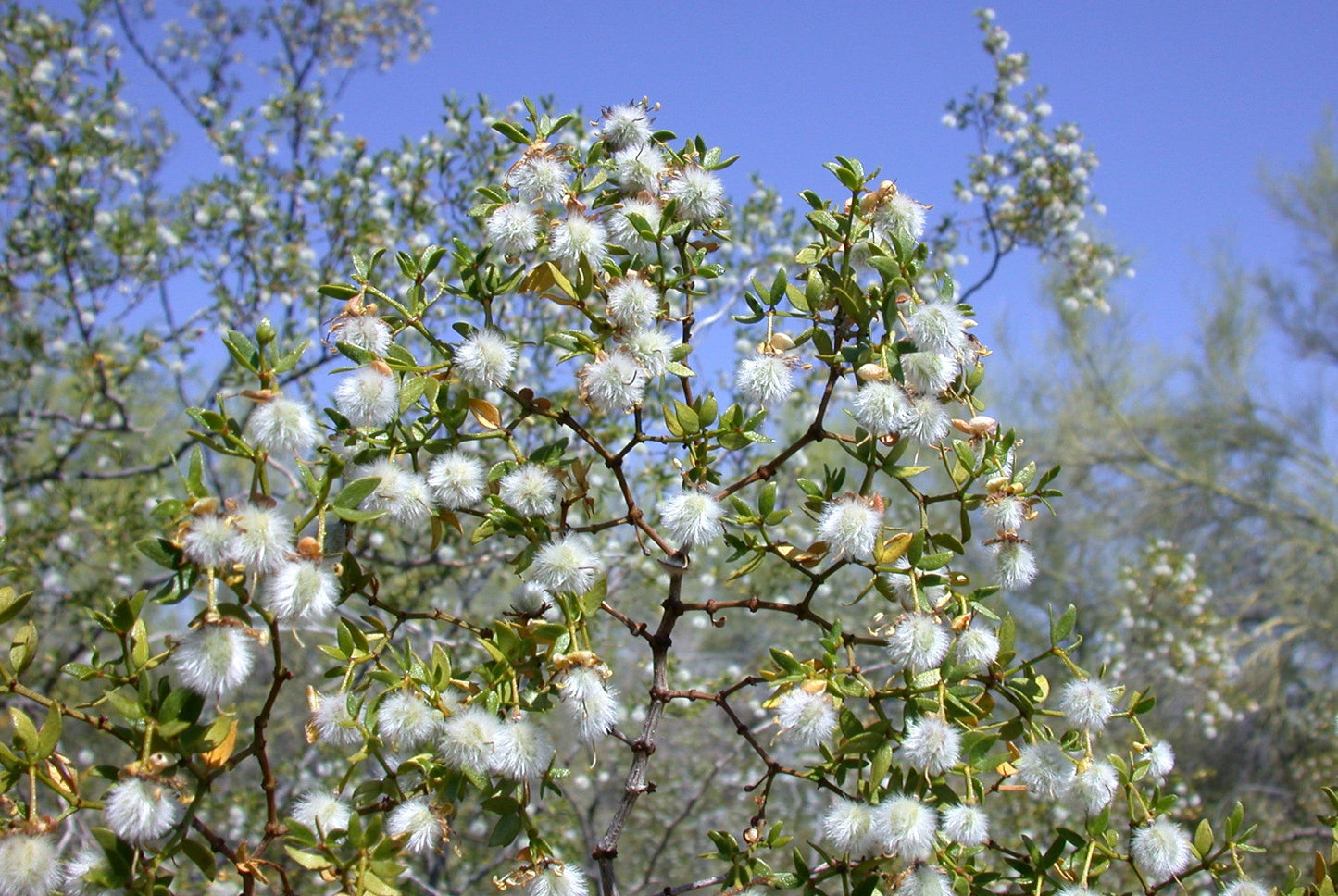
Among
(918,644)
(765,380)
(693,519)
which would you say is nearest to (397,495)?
(693,519)

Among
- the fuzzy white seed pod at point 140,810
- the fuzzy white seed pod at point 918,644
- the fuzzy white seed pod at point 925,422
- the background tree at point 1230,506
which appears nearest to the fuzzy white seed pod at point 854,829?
the fuzzy white seed pod at point 918,644

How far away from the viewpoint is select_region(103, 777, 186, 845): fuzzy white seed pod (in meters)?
0.75

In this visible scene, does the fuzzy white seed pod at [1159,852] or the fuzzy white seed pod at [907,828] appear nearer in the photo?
the fuzzy white seed pod at [907,828]

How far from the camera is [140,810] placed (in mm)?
754

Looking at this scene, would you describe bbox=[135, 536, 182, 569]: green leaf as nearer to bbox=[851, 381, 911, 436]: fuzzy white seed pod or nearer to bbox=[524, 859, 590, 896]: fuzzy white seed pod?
bbox=[524, 859, 590, 896]: fuzzy white seed pod

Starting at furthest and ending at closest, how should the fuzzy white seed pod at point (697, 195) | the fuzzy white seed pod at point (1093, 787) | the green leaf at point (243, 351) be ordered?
the fuzzy white seed pod at point (697, 195) → the fuzzy white seed pod at point (1093, 787) → the green leaf at point (243, 351)

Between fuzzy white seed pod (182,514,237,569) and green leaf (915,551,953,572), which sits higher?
green leaf (915,551,953,572)

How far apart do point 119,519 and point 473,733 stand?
3.33 metres

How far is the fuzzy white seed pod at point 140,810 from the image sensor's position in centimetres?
75

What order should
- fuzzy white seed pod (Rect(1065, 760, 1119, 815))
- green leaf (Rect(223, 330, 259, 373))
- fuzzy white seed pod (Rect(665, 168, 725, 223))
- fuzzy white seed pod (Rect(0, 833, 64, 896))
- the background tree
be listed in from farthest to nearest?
the background tree, fuzzy white seed pod (Rect(665, 168, 725, 223)), fuzzy white seed pod (Rect(1065, 760, 1119, 815)), green leaf (Rect(223, 330, 259, 373)), fuzzy white seed pod (Rect(0, 833, 64, 896))

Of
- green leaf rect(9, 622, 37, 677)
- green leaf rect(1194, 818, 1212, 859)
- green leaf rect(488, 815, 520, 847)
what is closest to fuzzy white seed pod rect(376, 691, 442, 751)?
green leaf rect(488, 815, 520, 847)

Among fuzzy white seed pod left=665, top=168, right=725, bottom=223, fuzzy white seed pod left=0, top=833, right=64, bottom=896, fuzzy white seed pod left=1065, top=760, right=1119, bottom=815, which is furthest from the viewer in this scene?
fuzzy white seed pod left=665, top=168, right=725, bottom=223

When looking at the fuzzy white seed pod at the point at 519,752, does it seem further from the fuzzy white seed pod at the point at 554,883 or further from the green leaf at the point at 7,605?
the green leaf at the point at 7,605

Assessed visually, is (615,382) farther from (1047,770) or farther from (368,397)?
(1047,770)
